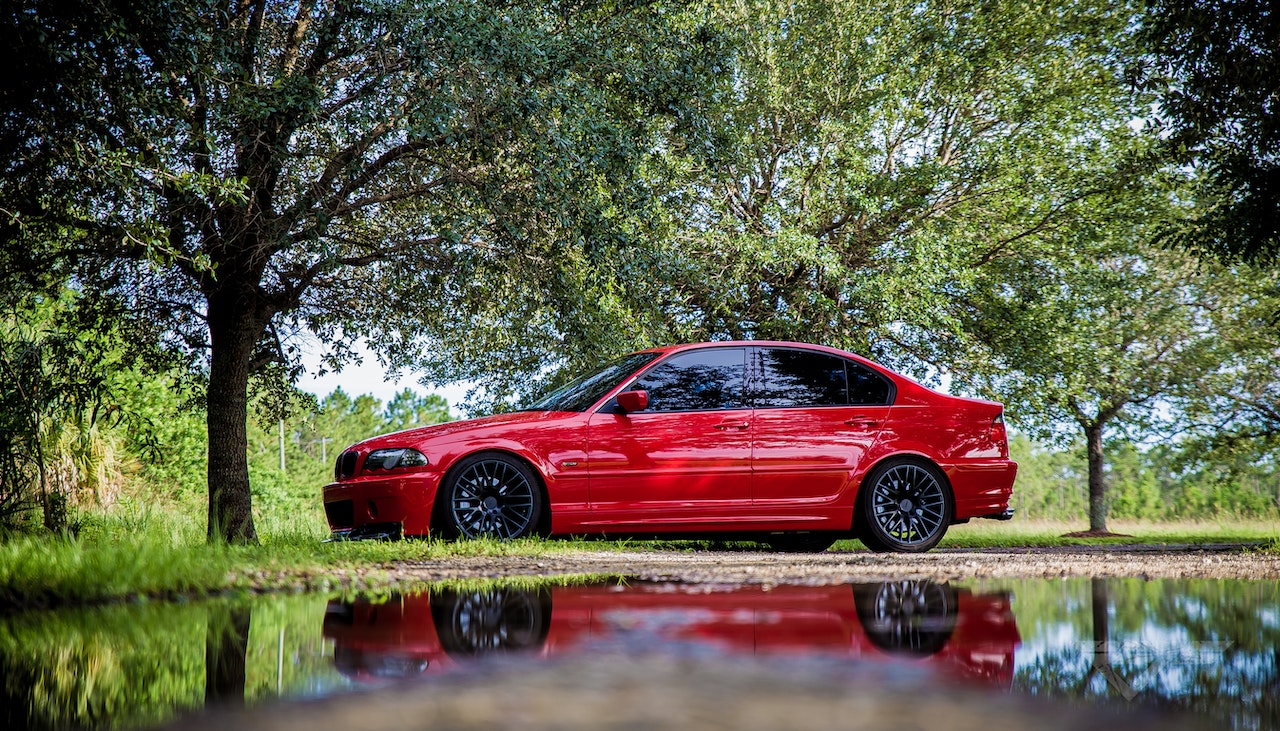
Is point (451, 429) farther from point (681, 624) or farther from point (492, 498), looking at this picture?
point (681, 624)

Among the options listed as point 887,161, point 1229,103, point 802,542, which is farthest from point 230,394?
point 1229,103

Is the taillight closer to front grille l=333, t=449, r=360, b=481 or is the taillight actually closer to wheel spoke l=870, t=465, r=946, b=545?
wheel spoke l=870, t=465, r=946, b=545

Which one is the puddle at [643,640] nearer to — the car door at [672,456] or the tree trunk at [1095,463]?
the car door at [672,456]

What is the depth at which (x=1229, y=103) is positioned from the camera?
11.6m

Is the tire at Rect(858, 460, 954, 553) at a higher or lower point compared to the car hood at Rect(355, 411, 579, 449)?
lower

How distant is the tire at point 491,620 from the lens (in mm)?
2973

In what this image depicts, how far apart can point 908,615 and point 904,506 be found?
201 inches

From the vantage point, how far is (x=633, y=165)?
468 inches

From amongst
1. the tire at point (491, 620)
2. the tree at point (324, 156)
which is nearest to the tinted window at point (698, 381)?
the tree at point (324, 156)

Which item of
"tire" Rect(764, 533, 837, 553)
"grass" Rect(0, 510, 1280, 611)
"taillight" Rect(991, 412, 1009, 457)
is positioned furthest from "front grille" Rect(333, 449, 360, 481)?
"taillight" Rect(991, 412, 1009, 457)

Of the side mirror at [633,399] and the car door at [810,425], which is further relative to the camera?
the car door at [810,425]

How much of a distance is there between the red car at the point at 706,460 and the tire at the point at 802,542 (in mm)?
848

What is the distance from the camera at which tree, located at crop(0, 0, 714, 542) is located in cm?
907

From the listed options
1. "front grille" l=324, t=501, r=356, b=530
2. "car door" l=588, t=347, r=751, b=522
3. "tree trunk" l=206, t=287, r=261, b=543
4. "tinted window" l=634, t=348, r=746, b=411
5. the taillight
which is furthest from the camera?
"tree trunk" l=206, t=287, r=261, b=543
